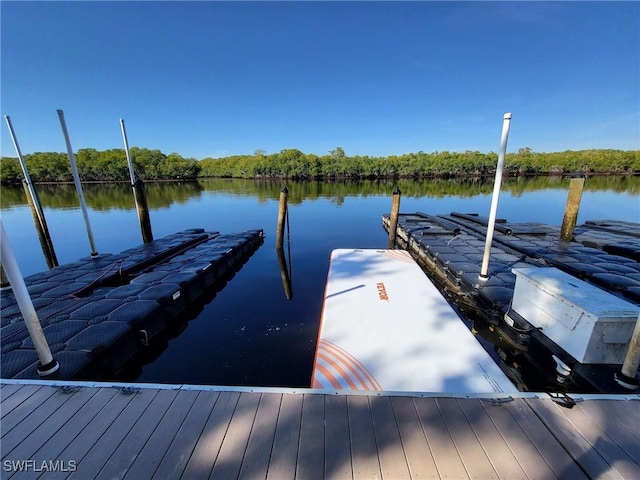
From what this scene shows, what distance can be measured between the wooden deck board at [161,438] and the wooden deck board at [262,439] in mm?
582

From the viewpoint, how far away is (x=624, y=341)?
302 cm

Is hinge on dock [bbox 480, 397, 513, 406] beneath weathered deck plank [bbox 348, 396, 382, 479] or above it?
beneath

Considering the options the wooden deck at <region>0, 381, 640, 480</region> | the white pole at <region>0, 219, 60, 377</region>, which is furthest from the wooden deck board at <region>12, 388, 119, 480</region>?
the white pole at <region>0, 219, 60, 377</region>

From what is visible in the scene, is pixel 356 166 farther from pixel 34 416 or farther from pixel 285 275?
pixel 34 416

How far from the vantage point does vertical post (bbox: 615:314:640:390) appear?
97.3 inches

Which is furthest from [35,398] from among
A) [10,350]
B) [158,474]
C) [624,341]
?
[624,341]

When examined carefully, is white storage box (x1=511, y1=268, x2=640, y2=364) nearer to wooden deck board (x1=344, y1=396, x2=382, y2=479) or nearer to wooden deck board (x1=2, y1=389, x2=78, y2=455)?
wooden deck board (x1=344, y1=396, x2=382, y2=479)

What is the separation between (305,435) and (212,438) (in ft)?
2.22

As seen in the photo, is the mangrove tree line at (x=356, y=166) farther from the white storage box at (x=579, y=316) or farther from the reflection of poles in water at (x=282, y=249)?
the white storage box at (x=579, y=316)

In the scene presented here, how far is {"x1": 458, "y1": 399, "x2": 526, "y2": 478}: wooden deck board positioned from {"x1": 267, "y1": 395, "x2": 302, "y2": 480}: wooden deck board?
130 cm

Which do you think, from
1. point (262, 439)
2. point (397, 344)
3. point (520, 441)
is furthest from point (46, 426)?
point (397, 344)

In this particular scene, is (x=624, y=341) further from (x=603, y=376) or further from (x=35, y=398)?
(x=35, y=398)

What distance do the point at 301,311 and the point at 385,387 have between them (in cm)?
351

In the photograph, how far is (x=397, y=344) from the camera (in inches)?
155
